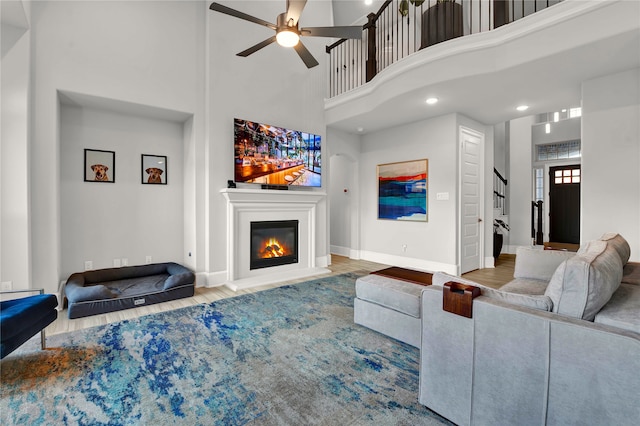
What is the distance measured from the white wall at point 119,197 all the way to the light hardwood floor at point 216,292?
37.2 inches

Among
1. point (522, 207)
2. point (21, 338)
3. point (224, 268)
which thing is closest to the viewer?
point (21, 338)

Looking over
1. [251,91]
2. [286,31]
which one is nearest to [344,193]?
[251,91]

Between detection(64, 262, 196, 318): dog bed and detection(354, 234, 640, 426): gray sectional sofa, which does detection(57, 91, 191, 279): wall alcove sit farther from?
detection(354, 234, 640, 426): gray sectional sofa

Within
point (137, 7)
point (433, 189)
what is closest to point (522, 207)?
point (433, 189)

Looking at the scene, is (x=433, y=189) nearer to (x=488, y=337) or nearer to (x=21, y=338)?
(x=488, y=337)

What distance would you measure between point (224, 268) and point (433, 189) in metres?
3.71

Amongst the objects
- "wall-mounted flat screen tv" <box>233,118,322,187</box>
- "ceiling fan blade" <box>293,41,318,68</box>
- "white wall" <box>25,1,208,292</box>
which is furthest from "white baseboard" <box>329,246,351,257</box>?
"ceiling fan blade" <box>293,41,318,68</box>

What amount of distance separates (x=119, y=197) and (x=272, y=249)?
232cm

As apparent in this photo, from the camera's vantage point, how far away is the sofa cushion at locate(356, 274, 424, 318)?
2.41 metres

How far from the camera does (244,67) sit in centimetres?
464

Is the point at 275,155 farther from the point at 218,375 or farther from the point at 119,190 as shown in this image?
the point at 218,375

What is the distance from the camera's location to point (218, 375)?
2.09 meters

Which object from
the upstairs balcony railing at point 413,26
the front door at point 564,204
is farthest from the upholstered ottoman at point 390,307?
the front door at point 564,204

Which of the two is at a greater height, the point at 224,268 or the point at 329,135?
the point at 329,135
